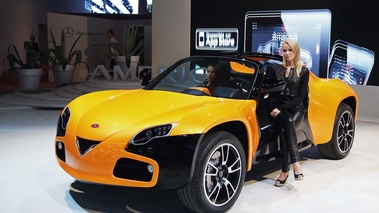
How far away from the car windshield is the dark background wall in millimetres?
5037

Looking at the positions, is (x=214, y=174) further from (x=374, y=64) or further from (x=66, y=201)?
(x=374, y=64)

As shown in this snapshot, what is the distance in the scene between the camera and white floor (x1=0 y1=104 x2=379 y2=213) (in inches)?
134

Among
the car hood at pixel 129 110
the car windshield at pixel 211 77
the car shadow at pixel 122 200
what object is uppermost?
the car windshield at pixel 211 77

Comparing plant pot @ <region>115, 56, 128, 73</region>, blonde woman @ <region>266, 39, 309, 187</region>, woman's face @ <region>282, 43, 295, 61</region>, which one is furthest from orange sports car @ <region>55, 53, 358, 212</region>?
plant pot @ <region>115, 56, 128, 73</region>

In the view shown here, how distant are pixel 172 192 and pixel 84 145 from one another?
923 mm

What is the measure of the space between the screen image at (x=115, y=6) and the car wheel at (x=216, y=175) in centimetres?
1755

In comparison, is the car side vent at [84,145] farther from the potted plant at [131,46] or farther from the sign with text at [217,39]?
the potted plant at [131,46]

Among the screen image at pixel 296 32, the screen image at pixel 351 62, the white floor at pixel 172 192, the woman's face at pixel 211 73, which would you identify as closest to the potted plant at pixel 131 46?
the screen image at pixel 296 32

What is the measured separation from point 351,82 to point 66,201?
6434 millimetres

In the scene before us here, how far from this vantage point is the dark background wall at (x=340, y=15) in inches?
319

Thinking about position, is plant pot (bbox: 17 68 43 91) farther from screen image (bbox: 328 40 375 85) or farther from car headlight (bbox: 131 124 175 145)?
car headlight (bbox: 131 124 175 145)

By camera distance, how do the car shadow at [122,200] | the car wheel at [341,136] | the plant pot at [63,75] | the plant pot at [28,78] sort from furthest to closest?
1. the plant pot at [63,75]
2. the plant pot at [28,78]
3. the car wheel at [341,136]
4. the car shadow at [122,200]

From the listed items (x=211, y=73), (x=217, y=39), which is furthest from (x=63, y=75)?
(x=211, y=73)

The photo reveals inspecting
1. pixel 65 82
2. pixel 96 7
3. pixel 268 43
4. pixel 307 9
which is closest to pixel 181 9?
pixel 268 43
